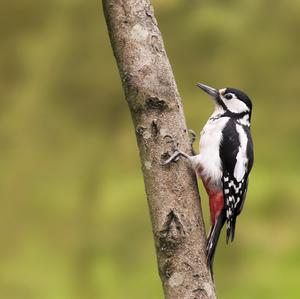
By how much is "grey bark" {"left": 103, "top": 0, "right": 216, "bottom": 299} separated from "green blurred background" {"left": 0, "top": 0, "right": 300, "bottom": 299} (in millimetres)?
2679

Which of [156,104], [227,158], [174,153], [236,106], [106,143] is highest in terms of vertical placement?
[106,143]

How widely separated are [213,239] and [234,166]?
0.57 meters

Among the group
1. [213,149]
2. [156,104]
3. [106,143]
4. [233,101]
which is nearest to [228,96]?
[233,101]

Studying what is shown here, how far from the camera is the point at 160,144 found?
2271 millimetres

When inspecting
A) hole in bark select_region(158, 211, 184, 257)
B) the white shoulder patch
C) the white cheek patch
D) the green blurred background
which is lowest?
hole in bark select_region(158, 211, 184, 257)

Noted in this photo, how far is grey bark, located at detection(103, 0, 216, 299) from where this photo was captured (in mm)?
2184

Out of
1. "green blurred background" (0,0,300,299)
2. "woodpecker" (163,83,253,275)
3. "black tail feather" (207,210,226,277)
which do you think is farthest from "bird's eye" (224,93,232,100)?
"green blurred background" (0,0,300,299)

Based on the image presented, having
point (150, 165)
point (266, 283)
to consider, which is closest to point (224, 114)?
point (150, 165)

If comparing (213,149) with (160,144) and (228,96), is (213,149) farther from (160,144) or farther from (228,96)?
(160,144)

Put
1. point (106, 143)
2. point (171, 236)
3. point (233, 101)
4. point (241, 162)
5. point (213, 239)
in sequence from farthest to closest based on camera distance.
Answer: point (106, 143) → point (233, 101) → point (241, 162) → point (213, 239) → point (171, 236)

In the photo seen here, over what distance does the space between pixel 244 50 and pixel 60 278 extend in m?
Answer: 2.19

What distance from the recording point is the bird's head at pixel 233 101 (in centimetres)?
303

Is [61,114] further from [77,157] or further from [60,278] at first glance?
[60,278]

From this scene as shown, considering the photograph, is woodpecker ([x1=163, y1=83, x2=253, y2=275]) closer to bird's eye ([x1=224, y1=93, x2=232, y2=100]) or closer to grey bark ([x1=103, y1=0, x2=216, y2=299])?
bird's eye ([x1=224, y1=93, x2=232, y2=100])
